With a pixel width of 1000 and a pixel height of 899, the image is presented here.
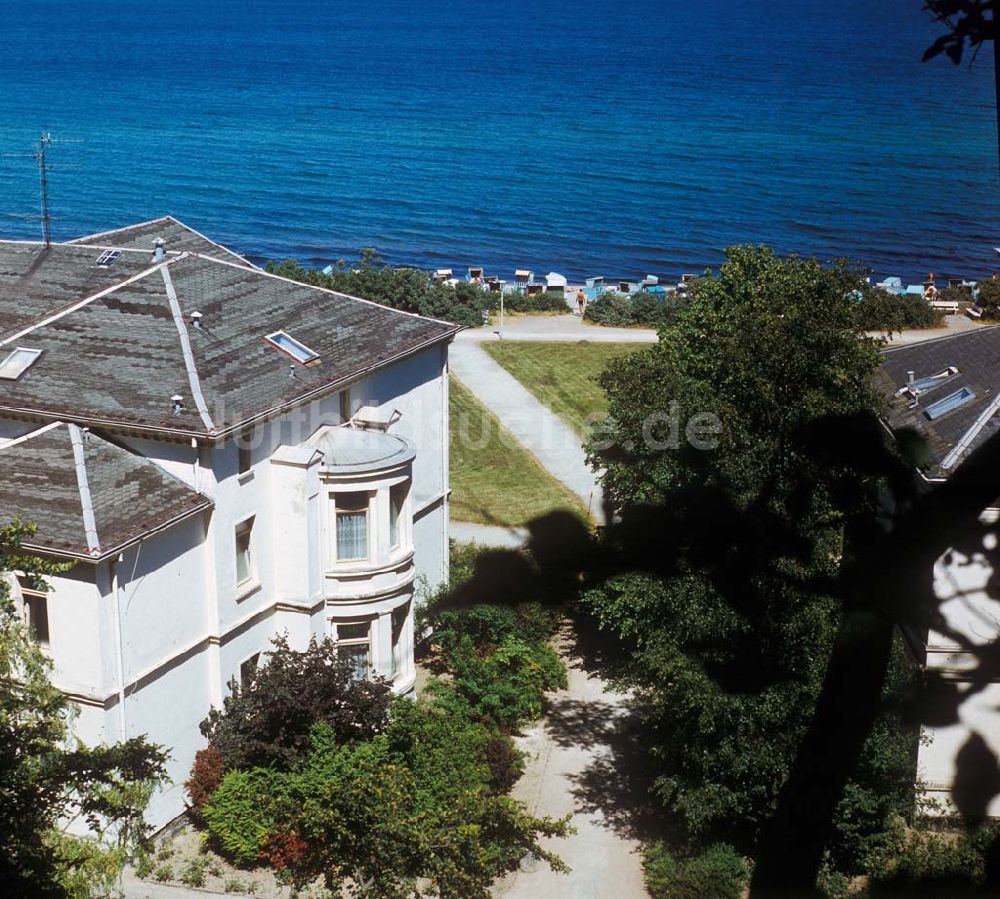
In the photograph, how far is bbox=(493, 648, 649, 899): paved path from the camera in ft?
74.2

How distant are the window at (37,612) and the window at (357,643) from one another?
20.4 ft

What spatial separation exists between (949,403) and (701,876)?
38.2ft

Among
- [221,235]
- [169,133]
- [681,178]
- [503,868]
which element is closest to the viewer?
[503,868]

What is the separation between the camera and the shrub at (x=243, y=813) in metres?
22.4

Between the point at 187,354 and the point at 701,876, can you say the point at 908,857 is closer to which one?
the point at 701,876

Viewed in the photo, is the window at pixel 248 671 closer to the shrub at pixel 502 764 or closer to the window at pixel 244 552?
the window at pixel 244 552

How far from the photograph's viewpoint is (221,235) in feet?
356

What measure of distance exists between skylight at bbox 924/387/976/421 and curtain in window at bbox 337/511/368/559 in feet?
38.3

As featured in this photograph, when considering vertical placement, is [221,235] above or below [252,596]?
below

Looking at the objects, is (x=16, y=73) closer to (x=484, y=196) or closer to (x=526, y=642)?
(x=484, y=196)

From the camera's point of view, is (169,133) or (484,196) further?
(169,133)

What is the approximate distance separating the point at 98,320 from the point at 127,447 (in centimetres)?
389

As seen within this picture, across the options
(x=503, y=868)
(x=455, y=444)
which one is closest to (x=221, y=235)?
(x=455, y=444)

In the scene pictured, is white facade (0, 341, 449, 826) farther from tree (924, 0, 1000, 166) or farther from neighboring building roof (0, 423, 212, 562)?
tree (924, 0, 1000, 166)
